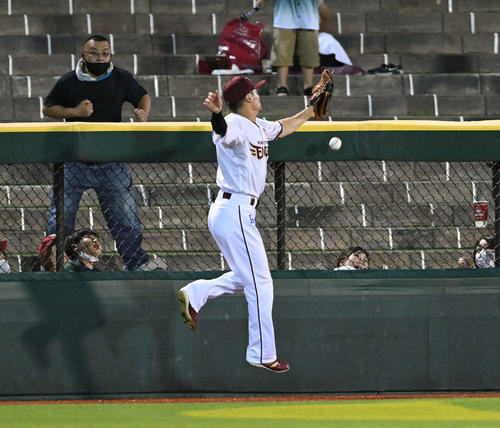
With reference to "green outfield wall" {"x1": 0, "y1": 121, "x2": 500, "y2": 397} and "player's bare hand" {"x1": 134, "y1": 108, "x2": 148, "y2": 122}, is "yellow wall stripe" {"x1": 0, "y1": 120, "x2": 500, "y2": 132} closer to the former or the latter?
"green outfield wall" {"x1": 0, "y1": 121, "x2": 500, "y2": 397}

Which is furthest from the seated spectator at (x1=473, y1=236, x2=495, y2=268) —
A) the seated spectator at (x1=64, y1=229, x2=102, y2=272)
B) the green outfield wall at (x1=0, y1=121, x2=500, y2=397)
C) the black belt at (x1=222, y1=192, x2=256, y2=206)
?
the seated spectator at (x1=64, y1=229, x2=102, y2=272)

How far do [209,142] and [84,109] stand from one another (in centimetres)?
120

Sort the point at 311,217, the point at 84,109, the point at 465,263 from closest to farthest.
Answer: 1. the point at 84,109
2. the point at 465,263
3. the point at 311,217

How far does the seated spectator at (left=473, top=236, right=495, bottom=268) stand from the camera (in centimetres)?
890

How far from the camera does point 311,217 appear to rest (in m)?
11.0

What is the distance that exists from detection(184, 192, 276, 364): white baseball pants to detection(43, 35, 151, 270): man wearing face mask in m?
1.17

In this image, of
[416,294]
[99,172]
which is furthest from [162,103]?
[416,294]

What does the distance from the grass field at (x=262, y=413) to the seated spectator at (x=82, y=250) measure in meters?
0.96

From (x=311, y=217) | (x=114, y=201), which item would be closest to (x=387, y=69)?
(x=311, y=217)

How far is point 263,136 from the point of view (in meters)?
7.84

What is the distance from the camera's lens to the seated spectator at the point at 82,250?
8.65 m

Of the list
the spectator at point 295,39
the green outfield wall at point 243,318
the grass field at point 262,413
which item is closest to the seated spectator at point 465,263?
the green outfield wall at point 243,318

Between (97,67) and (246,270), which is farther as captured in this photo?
(97,67)

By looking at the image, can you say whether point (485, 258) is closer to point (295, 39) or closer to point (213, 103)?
point (213, 103)
